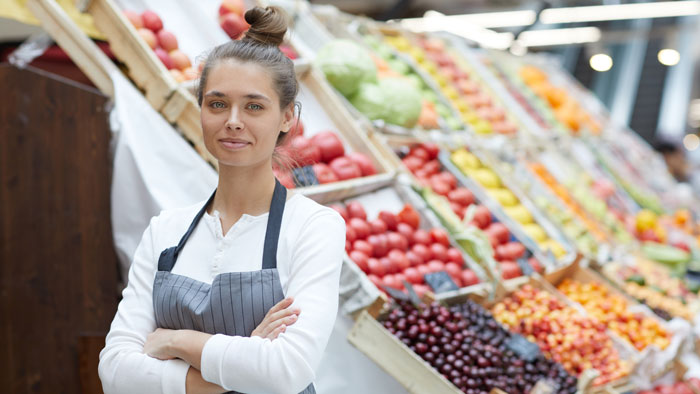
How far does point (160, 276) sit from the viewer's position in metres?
1.43

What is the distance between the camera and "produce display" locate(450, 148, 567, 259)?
3705mm

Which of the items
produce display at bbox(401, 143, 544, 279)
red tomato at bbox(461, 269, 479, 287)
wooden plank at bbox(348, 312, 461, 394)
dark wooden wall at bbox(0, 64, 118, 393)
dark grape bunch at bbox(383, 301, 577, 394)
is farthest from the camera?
produce display at bbox(401, 143, 544, 279)

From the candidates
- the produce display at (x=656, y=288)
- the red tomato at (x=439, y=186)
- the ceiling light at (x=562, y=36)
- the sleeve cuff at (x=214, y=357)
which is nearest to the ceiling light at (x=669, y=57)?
the ceiling light at (x=562, y=36)

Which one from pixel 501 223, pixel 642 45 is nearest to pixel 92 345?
pixel 501 223

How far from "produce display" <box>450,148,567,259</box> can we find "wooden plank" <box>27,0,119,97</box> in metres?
1.98

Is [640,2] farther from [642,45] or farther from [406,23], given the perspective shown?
[642,45]

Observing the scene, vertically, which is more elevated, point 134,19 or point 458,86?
point 134,19

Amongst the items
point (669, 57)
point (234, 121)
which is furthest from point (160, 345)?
point (669, 57)

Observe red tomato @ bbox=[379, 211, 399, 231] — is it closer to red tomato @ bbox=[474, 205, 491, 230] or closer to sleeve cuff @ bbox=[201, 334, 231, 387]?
red tomato @ bbox=[474, 205, 491, 230]

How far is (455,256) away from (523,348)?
0.55 m

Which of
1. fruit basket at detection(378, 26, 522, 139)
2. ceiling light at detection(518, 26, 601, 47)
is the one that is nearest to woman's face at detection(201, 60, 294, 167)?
fruit basket at detection(378, 26, 522, 139)

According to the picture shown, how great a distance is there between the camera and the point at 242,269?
4.53ft

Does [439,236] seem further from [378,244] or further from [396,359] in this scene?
[396,359]

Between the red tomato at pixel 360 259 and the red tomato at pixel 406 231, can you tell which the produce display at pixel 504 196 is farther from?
the red tomato at pixel 360 259
